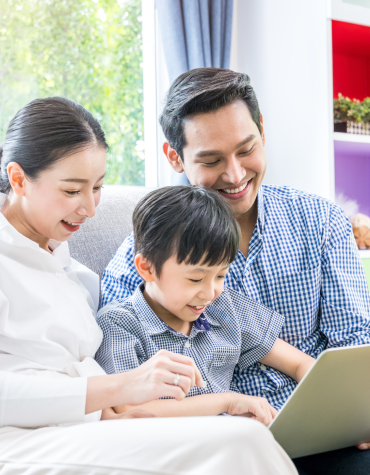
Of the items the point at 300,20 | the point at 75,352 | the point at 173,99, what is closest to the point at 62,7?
the point at 300,20

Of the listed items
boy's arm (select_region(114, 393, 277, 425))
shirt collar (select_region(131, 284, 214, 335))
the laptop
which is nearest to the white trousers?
the laptop

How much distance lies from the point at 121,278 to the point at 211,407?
0.41 metres

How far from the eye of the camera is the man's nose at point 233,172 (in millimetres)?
1280

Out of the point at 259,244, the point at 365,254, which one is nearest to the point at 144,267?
the point at 259,244

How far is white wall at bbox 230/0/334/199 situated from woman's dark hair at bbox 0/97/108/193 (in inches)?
50.8

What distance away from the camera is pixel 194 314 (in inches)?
43.5

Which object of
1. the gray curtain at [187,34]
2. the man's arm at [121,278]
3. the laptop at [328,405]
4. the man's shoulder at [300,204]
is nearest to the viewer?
the laptop at [328,405]

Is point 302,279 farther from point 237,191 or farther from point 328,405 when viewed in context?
point 328,405

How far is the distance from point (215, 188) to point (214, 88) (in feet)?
0.83

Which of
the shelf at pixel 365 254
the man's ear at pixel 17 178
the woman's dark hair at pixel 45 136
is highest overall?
the woman's dark hair at pixel 45 136

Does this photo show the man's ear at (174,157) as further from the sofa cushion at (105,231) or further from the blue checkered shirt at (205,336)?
the blue checkered shirt at (205,336)

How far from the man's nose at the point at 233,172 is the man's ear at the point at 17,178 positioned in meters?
0.51

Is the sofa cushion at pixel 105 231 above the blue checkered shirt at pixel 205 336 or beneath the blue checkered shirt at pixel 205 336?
above

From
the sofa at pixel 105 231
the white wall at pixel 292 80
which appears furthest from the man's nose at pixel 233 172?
the white wall at pixel 292 80
